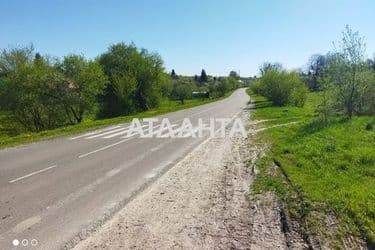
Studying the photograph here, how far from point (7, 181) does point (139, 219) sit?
4697mm

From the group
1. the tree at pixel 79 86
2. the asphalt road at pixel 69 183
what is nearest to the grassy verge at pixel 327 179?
the asphalt road at pixel 69 183

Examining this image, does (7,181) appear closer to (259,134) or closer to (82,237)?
(82,237)

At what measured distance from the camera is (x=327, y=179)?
7691mm

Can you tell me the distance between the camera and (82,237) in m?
5.43

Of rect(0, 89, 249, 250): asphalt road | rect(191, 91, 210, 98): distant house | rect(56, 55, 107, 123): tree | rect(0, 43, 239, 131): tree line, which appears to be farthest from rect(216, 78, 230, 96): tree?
rect(0, 89, 249, 250): asphalt road

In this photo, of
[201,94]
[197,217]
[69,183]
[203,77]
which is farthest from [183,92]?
[203,77]

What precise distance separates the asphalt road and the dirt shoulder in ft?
1.42

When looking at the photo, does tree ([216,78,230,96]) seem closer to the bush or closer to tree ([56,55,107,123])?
the bush

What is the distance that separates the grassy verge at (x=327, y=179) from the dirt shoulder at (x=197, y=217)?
0.52 meters

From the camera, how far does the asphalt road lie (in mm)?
5758

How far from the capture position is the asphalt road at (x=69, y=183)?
576 cm

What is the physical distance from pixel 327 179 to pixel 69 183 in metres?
5.99

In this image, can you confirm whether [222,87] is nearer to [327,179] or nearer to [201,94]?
[201,94]

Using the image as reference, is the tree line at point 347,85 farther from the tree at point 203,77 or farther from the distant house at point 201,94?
the tree at point 203,77
